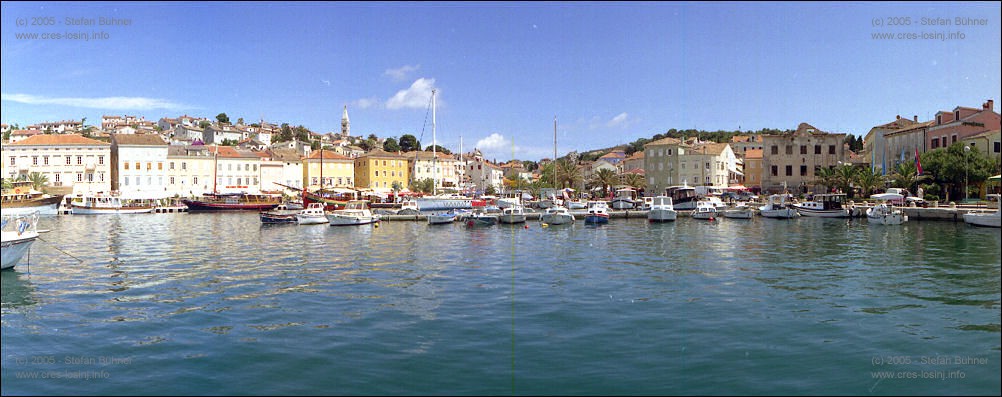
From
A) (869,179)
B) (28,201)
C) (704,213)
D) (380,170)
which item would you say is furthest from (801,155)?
(28,201)

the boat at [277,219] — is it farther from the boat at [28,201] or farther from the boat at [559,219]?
the boat at [28,201]

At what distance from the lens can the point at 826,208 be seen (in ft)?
163

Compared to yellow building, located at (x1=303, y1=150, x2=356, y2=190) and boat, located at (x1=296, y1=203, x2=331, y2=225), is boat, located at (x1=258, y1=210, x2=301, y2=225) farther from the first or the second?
yellow building, located at (x1=303, y1=150, x2=356, y2=190)

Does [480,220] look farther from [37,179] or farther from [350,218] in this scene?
[37,179]

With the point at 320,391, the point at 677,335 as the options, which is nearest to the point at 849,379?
the point at 677,335

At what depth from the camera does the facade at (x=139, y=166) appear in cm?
8062

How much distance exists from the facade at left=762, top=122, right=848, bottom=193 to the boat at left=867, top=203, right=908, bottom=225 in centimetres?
2810

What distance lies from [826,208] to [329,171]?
2762 inches

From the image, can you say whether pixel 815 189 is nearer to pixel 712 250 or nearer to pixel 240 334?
pixel 712 250

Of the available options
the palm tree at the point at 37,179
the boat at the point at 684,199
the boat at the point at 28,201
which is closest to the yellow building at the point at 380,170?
the boat at the point at 28,201

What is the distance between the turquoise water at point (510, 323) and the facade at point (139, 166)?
63.6 m

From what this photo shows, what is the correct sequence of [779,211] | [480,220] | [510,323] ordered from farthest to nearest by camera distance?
[779,211]
[480,220]
[510,323]

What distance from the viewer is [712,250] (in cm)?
2703

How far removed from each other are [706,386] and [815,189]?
233ft
